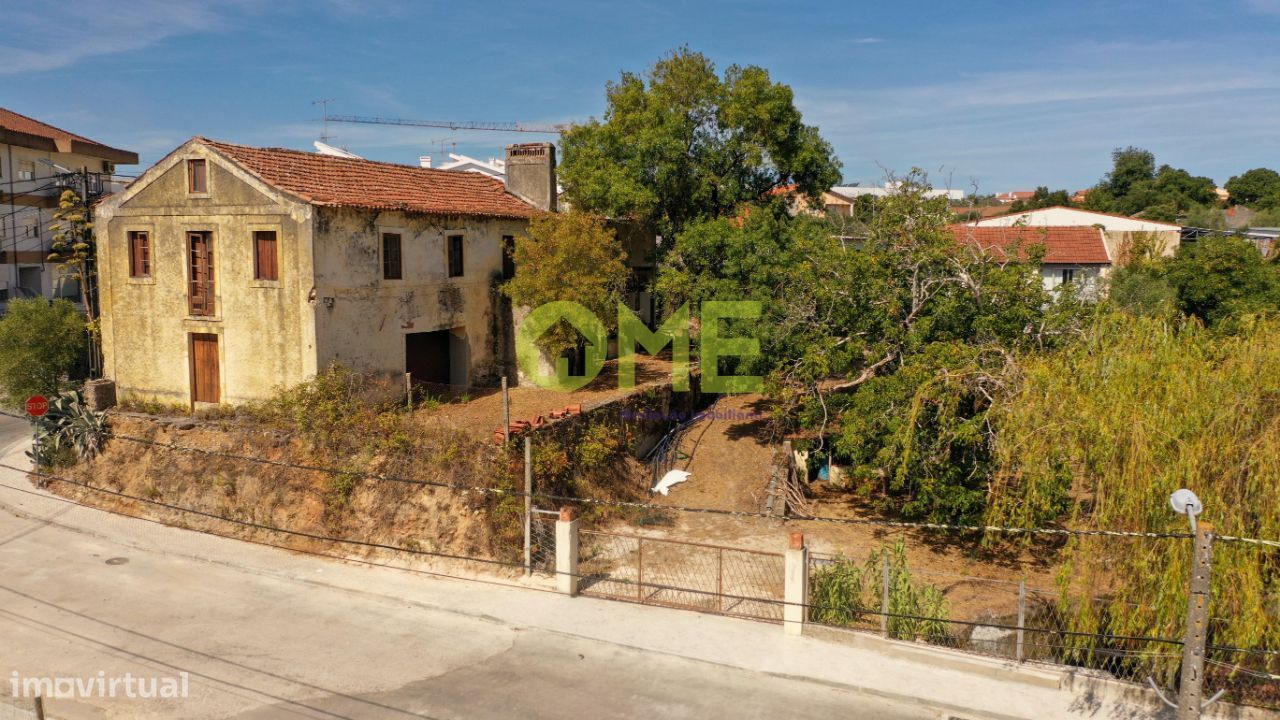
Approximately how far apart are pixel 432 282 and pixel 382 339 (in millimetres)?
2507

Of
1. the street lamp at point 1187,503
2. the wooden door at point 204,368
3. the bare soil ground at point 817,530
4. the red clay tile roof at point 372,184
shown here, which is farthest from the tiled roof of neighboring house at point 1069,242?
the street lamp at point 1187,503

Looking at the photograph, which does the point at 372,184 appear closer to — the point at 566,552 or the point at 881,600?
Answer: the point at 566,552

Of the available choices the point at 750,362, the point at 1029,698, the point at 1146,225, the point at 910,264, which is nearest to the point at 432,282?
the point at 750,362

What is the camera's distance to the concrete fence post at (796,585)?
1345 cm

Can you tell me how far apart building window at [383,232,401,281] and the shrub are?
10.9 metres

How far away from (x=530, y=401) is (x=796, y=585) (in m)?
12.3

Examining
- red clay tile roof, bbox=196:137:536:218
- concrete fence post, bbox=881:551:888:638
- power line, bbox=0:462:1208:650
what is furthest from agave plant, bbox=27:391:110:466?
concrete fence post, bbox=881:551:888:638

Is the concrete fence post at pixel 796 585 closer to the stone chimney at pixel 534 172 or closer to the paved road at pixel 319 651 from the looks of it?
the paved road at pixel 319 651

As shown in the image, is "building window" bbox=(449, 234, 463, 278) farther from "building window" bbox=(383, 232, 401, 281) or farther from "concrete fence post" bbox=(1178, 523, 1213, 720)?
"concrete fence post" bbox=(1178, 523, 1213, 720)

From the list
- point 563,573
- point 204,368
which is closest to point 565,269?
point 204,368

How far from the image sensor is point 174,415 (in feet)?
73.2

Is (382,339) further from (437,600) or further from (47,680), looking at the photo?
(47,680)

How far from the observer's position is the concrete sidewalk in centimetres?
1184

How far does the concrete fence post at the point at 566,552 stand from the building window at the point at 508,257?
13462 millimetres
